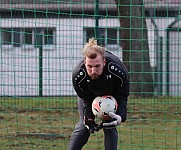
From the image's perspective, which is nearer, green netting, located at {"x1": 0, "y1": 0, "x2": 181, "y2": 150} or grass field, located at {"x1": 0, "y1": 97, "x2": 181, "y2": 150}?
grass field, located at {"x1": 0, "y1": 97, "x2": 181, "y2": 150}

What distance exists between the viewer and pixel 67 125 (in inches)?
363

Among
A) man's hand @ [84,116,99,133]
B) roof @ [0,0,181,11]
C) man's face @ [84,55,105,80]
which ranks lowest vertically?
man's hand @ [84,116,99,133]

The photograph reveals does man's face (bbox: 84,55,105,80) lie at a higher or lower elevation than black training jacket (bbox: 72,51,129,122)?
higher

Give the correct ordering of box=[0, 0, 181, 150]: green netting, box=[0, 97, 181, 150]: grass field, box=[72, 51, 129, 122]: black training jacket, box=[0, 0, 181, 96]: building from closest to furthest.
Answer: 1. box=[72, 51, 129, 122]: black training jacket
2. box=[0, 97, 181, 150]: grass field
3. box=[0, 0, 181, 150]: green netting
4. box=[0, 0, 181, 96]: building

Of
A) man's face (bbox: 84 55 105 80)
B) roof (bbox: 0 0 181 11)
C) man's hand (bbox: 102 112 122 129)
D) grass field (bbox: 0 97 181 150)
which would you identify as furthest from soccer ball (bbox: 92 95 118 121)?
roof (bbox: 0 0 181 11)

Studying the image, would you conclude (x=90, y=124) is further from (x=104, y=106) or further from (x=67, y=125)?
(x=67, y=125)

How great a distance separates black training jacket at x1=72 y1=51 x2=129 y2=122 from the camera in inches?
222

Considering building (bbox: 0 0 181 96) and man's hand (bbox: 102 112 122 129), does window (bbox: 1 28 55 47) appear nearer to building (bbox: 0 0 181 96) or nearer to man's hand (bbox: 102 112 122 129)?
building (bbox: 0 0 181 96)

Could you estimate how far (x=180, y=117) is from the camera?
9.75 meters

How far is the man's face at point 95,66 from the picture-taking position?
17.7ft

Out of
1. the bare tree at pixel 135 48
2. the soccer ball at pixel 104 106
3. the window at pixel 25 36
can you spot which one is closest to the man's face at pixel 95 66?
the soccer ball at pixel 104 106

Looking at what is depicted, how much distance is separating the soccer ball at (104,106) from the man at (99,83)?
49mm

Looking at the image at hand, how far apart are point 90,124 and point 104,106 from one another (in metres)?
0.28

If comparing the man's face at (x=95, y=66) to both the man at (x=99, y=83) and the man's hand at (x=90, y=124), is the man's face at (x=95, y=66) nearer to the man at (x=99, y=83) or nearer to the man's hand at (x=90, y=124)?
the man at (x=99, y=83)
